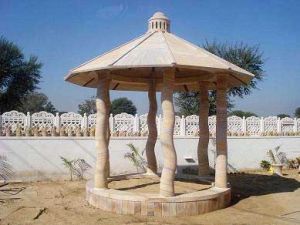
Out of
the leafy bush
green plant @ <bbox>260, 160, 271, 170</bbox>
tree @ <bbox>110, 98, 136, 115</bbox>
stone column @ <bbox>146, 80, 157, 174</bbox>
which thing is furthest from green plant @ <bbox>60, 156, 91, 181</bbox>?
tree @ <bbox>110, 98, 136, 115</bbox>

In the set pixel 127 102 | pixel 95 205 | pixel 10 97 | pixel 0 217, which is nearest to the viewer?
pixel 0 217

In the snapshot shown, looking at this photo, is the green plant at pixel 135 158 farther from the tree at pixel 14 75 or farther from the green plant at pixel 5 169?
the tree at pixel 14 75

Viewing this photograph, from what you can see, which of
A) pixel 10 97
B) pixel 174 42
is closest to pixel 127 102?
pixel 10 97

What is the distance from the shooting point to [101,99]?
8.74m

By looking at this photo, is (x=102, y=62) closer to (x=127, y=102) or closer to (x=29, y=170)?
(x=29, y=170)

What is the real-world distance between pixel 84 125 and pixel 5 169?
2.96 m

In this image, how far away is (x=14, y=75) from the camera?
79.3 feet

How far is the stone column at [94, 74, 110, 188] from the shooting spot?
8.64 m

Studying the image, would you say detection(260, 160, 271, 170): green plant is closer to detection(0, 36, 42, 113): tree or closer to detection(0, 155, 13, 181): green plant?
detection(0, 155, 13, 181): green plant

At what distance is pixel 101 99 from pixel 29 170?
5.13 m

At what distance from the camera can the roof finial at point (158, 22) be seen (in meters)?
9.35

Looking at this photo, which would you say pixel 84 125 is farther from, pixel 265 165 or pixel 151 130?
pixel 265 165

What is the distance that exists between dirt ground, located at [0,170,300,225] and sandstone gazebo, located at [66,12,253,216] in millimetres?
311

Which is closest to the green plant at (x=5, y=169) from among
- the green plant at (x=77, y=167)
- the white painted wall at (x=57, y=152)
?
the white painted wall at (x=57, y=152)
